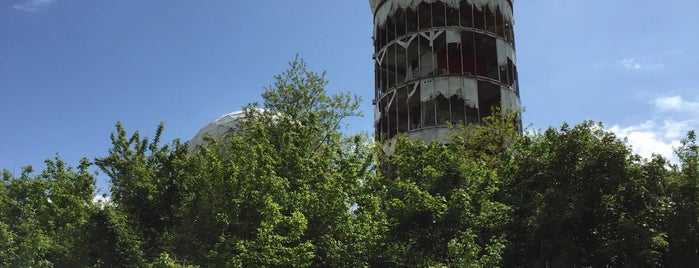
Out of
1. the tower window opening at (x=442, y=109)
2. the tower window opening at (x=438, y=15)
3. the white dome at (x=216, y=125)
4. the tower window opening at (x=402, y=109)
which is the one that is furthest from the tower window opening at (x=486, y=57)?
the white dome at (x=216, y=125)

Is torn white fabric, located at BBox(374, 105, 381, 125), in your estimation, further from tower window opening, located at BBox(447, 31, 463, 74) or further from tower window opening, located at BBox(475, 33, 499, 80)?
tower window opening, located at BBox(475, 33, 499, 80)

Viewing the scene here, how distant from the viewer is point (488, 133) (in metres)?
26.7

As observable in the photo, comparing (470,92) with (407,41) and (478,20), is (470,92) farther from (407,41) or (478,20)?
(478,20)

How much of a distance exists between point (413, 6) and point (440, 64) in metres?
3.66

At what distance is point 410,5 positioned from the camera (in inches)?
1437

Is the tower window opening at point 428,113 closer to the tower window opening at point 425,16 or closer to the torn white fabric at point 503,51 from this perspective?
the torn white fabric at point 503,51

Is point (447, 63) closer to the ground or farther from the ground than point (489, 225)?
farther from the ground

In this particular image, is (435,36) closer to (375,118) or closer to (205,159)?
(375,118)

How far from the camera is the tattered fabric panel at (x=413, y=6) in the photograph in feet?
119

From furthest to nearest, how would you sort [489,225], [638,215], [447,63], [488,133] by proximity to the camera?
1. [447,63]
2. [488,133]
3. [489,225]
4. [638,215]

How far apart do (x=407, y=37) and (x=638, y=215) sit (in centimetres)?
2199

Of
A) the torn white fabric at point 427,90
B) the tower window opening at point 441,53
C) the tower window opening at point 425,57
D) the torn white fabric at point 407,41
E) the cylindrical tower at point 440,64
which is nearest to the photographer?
the torn white fabric at point 427,90

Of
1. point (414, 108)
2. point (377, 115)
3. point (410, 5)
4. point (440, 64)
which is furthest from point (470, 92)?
point (410, 5)

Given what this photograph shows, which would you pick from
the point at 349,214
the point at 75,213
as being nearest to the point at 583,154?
the point at 349,214
